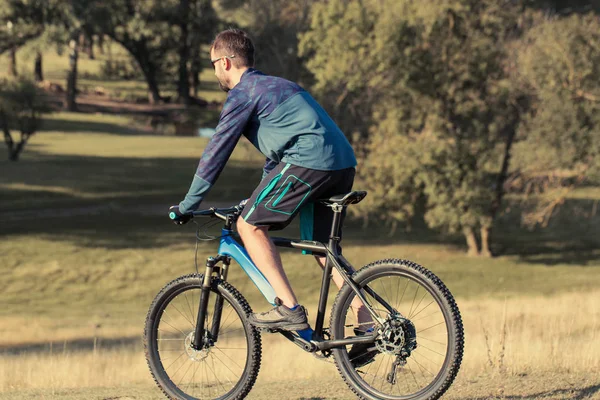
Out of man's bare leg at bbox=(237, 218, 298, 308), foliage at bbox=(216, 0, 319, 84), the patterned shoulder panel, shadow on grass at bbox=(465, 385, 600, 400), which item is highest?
the patterned shoulder panel

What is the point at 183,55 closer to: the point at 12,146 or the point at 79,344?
the point at 12,146

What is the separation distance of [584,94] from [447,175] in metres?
5.10

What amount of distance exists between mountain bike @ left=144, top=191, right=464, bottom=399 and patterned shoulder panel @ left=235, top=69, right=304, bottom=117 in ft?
1.94

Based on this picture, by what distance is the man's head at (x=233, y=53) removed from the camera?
5.00 m

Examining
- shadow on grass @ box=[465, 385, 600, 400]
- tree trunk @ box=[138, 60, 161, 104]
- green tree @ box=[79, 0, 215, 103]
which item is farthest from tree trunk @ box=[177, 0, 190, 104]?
shadow on grass @ box=[465, 385, 600, 400]

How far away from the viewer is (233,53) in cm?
500

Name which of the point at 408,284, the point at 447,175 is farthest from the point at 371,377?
the point at 447,175

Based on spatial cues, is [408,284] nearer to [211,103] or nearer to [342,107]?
[342,107]

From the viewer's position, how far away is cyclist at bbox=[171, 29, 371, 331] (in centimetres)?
482

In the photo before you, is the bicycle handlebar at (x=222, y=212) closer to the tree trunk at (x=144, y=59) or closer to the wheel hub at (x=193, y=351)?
the wheel hub at (x=193, y=351)

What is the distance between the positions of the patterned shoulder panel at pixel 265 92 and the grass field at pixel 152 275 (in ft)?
6.73

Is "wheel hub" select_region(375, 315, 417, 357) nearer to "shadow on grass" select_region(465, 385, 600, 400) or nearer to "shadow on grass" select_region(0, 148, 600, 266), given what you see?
"shadow on grass" select_region(465, 385, 600, 400)

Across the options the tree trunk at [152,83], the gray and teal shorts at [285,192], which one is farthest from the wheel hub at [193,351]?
the tree trunk at [152,83]

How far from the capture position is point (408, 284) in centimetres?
503
